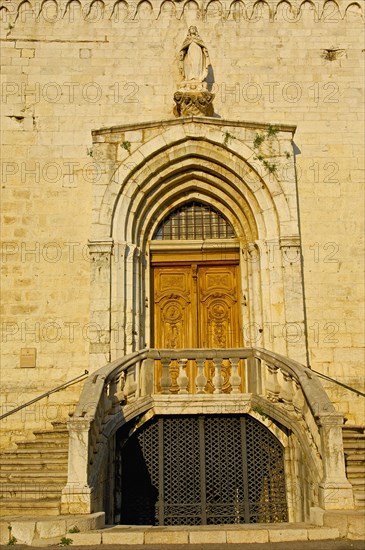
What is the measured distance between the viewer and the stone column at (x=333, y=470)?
724 centimetres

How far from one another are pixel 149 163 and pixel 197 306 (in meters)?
2.74

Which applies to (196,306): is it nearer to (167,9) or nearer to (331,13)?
(167,9)

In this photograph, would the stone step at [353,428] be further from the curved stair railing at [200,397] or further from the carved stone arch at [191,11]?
the carved stone arch at [191,11]

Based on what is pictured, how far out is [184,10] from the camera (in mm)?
12500

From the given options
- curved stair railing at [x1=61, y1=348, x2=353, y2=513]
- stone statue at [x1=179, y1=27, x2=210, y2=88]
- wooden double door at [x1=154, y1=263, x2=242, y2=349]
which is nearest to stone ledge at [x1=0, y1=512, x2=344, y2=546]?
curved stair railing at [x1=61, y1=348, x2=353, y2=513]

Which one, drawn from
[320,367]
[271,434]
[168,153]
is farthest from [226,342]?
[168,153]

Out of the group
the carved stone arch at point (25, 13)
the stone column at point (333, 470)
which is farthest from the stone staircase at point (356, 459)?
the carved stone arch at point (25, 13)

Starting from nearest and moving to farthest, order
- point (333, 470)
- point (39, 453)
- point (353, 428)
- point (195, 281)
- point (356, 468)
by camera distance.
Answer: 1. point (333, 470)
2. point (356, 468)
3. point (39, 453)
4. point (353, 428)
5. point (195, 281)

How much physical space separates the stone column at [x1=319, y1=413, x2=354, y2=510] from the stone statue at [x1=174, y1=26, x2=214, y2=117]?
631 cm

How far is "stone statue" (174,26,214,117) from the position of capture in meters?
11.5

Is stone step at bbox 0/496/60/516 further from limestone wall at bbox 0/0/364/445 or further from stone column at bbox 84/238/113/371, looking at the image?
limestone wall at bbox 0/0/364/445

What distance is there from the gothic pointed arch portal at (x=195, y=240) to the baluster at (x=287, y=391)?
1.28 meters

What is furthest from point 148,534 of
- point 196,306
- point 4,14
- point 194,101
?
point 4,14

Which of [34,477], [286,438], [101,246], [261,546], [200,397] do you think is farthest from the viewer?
[101,246]
